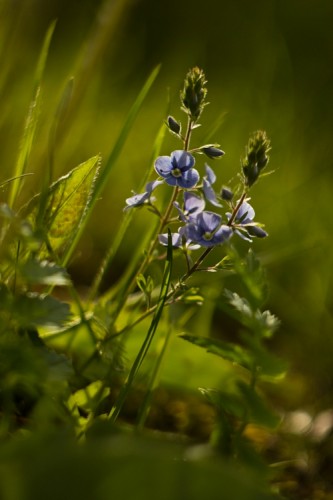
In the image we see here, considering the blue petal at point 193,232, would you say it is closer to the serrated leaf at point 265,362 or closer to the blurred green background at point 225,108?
the serrated leaf at point 265,362

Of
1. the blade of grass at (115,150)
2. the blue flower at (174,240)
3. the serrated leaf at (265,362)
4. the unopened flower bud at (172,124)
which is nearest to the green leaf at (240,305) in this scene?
the serrated leaf at (265,362)

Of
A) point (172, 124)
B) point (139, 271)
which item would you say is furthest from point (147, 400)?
point (172, 124)

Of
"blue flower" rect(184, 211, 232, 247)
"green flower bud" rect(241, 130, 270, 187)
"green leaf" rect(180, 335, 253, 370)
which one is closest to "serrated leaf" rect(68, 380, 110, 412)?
"green leaf" rect(180, 335, 253, 370)

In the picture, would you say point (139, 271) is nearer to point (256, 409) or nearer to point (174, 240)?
point (174, 240)

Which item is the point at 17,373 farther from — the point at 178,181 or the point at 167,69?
the point at 167,69

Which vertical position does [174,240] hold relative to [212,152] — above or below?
below
